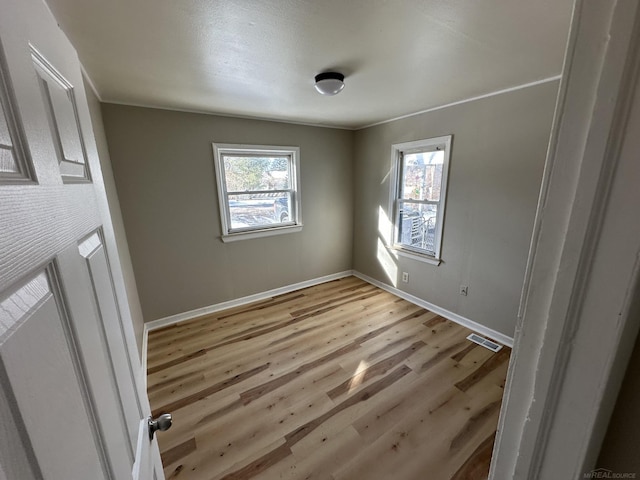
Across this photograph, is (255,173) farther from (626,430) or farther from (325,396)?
(626,430)

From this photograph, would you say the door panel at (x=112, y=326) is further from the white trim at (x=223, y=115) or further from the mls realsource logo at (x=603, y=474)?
the white trim at (x=223, y=115)

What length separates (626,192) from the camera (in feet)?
1.00

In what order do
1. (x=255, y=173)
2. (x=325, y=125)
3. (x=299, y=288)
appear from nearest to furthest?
(x=255, y=173)
(x=325, y=125)
(x=299, y=288)

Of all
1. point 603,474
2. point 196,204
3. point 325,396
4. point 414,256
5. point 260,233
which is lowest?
point 325,396

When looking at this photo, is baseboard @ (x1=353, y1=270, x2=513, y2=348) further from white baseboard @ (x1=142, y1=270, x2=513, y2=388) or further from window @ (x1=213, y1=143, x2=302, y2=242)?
window @ (x1=213, y1=143, x2=302, y2=242)

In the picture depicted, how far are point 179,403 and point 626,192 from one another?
95.6 inches

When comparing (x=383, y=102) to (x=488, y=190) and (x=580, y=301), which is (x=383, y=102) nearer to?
(x=488, y=190)

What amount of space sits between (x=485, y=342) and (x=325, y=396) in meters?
1.67

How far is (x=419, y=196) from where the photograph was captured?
10.0 feet

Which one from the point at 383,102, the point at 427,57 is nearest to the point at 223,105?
the point at 383,102

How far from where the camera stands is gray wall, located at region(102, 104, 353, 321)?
2447 millimetres

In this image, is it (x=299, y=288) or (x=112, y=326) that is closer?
(x=112, y=326)

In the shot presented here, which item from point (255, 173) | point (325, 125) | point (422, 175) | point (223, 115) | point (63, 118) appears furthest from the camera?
point (325, 125)

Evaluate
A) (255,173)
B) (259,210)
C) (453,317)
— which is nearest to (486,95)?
(453,317)
